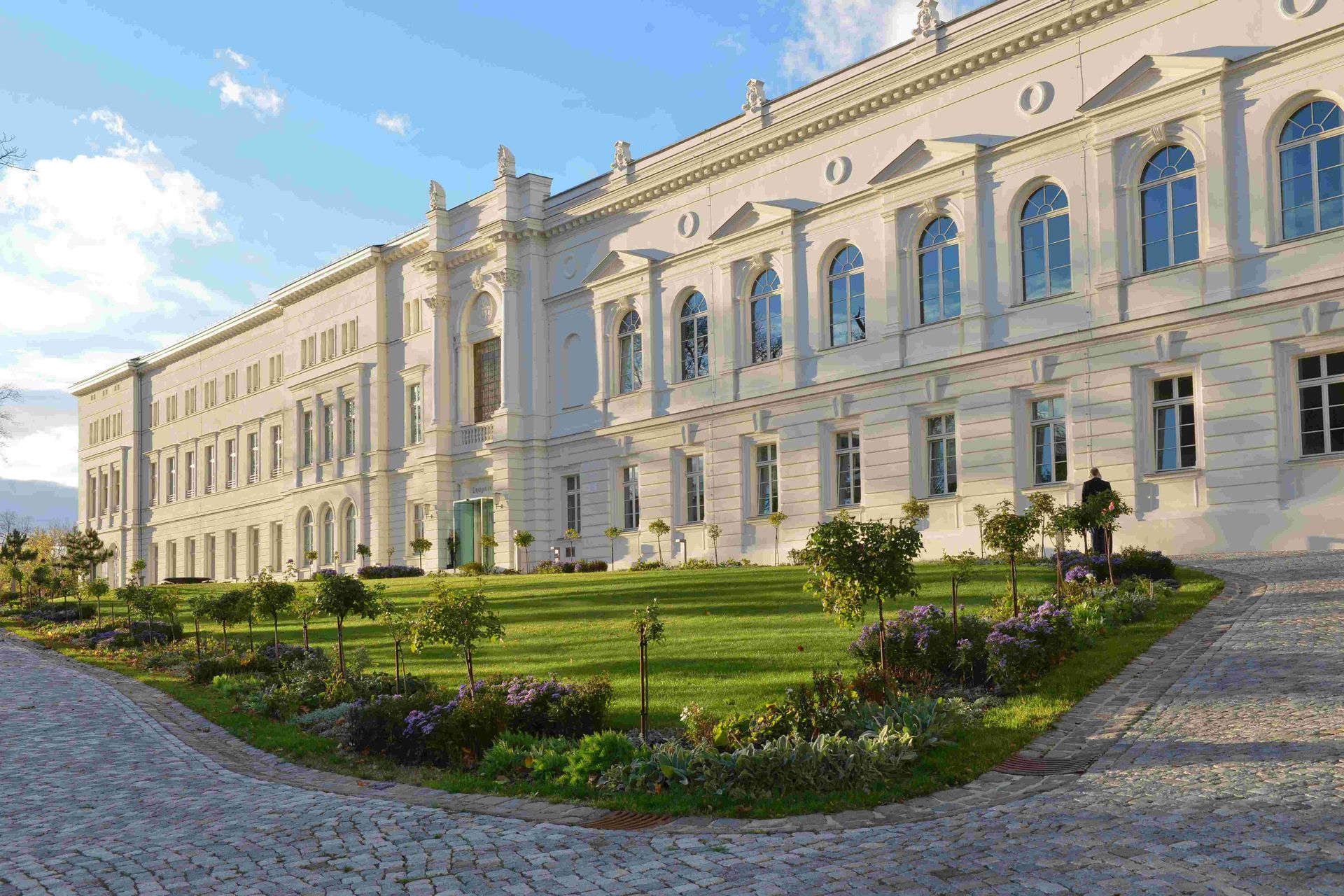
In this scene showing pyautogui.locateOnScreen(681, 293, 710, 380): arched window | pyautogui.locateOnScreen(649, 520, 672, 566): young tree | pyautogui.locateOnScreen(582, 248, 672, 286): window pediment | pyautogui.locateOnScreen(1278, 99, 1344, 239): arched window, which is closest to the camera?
pyautogui.locateOnScreen(1278, 99, 1344, 239): arched window

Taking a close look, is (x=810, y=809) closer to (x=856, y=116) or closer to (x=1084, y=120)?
(x=1084, y=120)

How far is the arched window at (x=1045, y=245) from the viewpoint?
29.7m

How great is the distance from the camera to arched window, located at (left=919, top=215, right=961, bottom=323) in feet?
105

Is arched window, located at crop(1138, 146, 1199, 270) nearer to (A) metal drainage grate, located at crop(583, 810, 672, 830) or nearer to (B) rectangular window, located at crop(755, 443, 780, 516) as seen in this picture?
(B) rectangular window, located at crop(755, 443, 780, 516)

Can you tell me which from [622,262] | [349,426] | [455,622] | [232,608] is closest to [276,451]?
[349,426]

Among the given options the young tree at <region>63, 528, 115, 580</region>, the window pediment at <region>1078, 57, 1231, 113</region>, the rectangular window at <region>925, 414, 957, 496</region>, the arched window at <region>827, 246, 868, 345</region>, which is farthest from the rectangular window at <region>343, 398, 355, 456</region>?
the window pediment at <region>1078, 57, 1231, 113</region>

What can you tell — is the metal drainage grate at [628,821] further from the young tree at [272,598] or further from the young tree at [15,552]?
the young tree at [15,552]

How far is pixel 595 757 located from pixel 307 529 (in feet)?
160

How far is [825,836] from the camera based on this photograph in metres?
8.23

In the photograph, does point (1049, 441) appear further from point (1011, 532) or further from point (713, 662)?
point (713, 662)

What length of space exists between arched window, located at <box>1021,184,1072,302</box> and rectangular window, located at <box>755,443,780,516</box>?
9152mm

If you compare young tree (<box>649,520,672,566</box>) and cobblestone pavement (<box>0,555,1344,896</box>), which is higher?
young tree (<box>649,520,672,566</box>)

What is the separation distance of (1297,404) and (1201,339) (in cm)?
238

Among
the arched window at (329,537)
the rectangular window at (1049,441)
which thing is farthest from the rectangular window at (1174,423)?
the arched window at (329,537)
